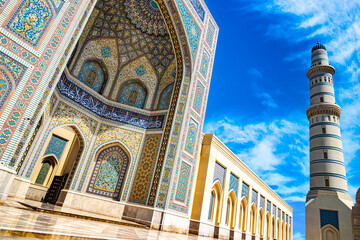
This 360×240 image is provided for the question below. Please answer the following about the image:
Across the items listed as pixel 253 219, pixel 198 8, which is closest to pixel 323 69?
pixel 253 219

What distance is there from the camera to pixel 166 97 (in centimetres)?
670

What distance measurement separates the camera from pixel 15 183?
4609 millimetres

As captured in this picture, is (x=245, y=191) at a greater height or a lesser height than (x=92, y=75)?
lesser

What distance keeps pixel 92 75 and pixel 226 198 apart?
5.12m

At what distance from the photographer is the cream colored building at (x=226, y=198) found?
5.96 metres

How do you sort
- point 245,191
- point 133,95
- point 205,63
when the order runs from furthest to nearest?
1. point 245,191
2. point 133,95
3. point 205,63

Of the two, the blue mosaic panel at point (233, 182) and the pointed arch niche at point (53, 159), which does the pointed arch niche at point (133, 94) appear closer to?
the pointed arch niche at point (53, 159)

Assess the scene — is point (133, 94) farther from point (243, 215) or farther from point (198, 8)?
point (243, 215)

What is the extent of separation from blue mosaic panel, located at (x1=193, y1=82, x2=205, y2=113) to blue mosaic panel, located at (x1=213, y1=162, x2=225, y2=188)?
1.73 metres

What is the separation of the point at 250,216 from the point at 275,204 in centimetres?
393

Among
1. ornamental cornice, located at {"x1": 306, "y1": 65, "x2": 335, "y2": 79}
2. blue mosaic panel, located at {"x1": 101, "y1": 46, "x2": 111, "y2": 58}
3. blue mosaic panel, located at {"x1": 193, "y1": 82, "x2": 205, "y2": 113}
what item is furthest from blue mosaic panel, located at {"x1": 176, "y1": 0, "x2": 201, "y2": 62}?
ornamental cornice, located at {"x1": 306, "y1": 65, "x2": 335, "y2": 79}

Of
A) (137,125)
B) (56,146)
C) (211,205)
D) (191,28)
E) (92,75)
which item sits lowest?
(211,205)

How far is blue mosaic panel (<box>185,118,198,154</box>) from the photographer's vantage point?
18.6 ft

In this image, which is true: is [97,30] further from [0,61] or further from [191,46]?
[0,61]
